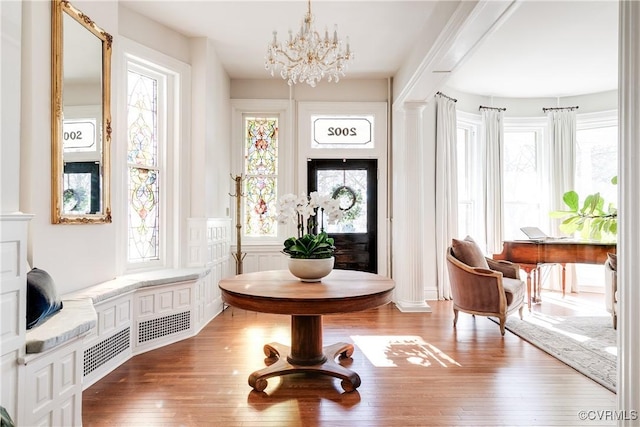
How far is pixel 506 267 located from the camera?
14.1 ft

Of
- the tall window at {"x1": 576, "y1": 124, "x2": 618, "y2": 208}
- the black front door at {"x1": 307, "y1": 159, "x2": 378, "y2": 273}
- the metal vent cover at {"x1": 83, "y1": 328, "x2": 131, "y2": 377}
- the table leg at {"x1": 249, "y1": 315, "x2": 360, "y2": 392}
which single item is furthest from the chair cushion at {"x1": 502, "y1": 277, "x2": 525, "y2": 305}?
the metal vent cover at {"x1": 83, "y1": 328, "x2": 131, "y2": 377}

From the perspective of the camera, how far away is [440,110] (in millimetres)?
5309

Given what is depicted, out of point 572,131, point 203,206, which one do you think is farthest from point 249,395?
point 572,131

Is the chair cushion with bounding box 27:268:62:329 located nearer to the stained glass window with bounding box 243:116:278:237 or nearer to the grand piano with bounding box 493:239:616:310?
the stained glass window with bounding box 243:116:278:237

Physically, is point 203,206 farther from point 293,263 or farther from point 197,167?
point 293,263

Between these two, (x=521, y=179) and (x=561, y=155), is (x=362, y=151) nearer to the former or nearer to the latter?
(x=521, y=179)

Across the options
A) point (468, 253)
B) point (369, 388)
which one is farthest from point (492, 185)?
point (369, 388)

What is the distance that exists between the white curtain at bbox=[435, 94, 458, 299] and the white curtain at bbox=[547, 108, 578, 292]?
1.86 m

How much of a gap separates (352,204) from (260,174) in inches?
55.3

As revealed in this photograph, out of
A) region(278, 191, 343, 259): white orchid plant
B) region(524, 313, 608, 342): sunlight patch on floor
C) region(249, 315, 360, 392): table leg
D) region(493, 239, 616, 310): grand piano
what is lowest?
region(524, 313, 608, 342): sunlight patch on floor

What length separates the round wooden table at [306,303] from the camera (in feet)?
7.17

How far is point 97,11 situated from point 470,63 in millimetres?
4132

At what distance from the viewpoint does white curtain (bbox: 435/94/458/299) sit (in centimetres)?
528

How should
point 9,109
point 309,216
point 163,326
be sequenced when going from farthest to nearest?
point 163,326, point 309,216, point 9,109
